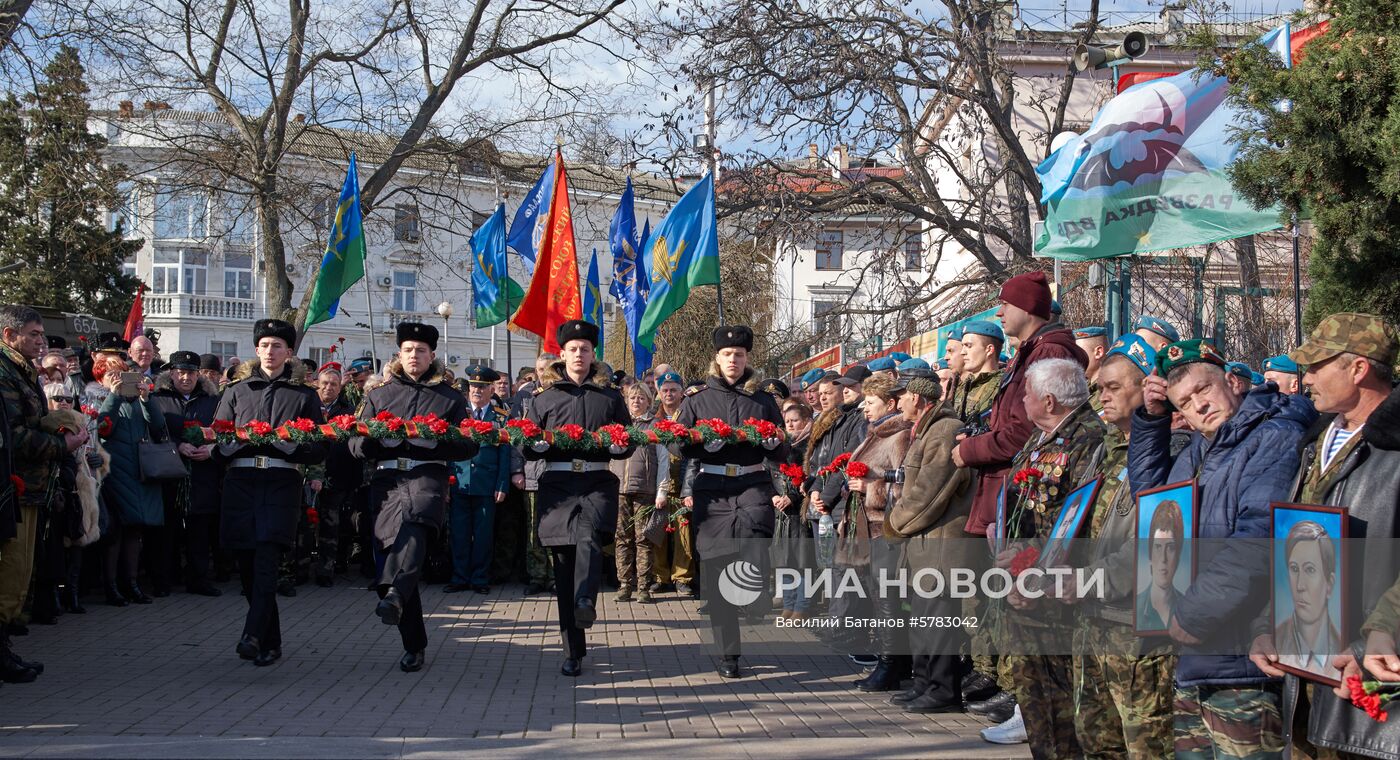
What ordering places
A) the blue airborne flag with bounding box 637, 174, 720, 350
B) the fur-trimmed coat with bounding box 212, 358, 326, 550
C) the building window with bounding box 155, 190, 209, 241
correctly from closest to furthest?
the fur-trimmed coat with bounding box 212, 358, 326, 550, the blue airborne flag with bounding box 637, 174, 720, 350, the building window with bounding box 155, 190, 209, 241

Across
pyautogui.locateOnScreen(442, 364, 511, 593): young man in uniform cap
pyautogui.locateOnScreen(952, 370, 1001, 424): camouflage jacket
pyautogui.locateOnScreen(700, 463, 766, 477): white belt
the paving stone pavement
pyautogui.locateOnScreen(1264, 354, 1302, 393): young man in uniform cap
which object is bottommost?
the paving stone pavement

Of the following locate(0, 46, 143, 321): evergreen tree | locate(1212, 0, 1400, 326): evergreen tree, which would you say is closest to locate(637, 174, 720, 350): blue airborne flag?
locate(1212, 0, 1400, 326): evergreen tree

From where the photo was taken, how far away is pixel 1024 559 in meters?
5.20

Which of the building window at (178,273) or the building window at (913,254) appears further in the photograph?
the building window at (178,273)

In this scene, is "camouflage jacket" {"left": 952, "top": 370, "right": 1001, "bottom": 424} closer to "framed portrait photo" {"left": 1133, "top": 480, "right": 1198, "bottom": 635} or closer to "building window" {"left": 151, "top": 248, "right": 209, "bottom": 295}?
"framed portrait photo" {"left": 1133, "top": 480, "right": 1198, "bottom": 635}

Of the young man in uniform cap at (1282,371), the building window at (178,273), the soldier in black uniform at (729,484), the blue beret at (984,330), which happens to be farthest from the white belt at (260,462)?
the building window at (178,273)

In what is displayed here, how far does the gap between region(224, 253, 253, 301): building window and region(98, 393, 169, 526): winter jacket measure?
157 ft

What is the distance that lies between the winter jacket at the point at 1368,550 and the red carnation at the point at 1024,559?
1481mm

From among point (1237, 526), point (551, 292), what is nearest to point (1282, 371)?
point (1237, 526)

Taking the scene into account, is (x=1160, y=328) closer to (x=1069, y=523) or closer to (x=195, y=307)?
(x=1069, y=523)

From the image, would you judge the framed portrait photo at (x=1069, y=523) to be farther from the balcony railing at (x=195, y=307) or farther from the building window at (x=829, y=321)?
the balcony railing at (x=195, y=307)

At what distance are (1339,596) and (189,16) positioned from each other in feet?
68.3

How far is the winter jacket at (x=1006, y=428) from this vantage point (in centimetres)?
624

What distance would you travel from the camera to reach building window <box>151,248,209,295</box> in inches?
2197
